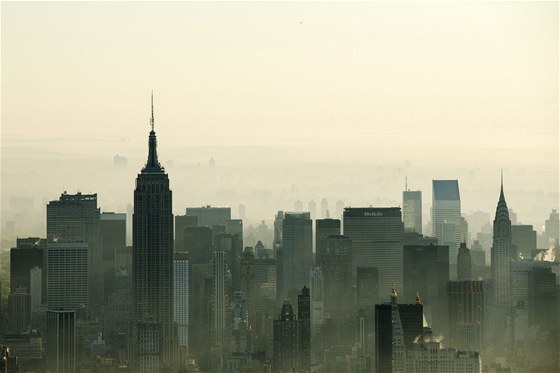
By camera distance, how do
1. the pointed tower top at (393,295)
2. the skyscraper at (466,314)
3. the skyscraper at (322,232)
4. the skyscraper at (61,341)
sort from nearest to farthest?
the skyscraper at (466,314) < the skyscraper at (61,341) < the pointed tower top at (393,295) < the skyscraper at (322,232)

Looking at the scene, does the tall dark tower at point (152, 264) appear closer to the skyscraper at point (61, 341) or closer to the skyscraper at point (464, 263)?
the skyscraper at point (61, 341)

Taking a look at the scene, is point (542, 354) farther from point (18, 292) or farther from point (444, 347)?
point (18, 292)

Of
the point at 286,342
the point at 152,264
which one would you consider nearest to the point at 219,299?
the point at 152,264

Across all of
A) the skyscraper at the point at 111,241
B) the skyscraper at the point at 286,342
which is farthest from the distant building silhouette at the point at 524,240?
the skyscraper at the point at 111,241

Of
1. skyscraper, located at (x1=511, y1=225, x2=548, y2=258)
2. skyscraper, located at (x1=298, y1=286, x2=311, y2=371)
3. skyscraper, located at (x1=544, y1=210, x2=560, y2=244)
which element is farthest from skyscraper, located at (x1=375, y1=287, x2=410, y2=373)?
skyscraper, located at (x1=511, y1=225, x2=548, y2=258)

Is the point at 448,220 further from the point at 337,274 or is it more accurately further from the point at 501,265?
the point at 337,274

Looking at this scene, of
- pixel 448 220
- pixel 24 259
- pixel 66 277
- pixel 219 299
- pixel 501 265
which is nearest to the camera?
pixel 24 259
